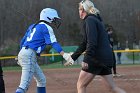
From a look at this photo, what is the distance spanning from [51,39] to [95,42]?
1095 mm

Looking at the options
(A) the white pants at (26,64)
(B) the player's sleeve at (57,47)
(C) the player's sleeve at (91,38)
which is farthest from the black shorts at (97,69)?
(A) the white pants at (26,64)

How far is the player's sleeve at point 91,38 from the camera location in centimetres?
733

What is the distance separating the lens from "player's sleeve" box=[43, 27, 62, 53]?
8078 mm

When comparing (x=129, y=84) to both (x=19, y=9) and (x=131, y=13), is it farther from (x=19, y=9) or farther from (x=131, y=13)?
(x=131, y=13)

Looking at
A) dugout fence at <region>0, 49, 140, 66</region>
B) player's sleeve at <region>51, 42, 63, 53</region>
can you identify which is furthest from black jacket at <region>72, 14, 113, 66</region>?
dugout fence at <region>0, 49, 140, 66</region>

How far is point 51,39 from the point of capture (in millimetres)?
8156

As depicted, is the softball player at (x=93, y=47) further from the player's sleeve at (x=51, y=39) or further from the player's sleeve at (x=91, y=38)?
the player's sleeve at (x=51, y=39)

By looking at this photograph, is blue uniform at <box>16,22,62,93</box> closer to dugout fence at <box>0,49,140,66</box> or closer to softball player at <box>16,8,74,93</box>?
softball player at <box>16,8,74,93</box>

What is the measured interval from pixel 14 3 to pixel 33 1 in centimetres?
278

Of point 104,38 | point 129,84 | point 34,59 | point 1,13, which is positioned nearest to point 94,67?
point 104,38

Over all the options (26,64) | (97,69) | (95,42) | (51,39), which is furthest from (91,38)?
(26,64)

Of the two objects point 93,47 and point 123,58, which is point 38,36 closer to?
point 93,47

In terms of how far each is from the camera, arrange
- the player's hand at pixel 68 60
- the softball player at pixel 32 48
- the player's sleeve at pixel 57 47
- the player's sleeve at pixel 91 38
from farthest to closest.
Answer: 1. the softball player at pixel 32 48
2. the player's sleeve at pixel 57 47
3. the player's hand at pixel 68 60
4. the player's sleeve at pixel 91 38

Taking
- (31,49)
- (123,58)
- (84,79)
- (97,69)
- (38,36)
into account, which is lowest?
(123,58)
